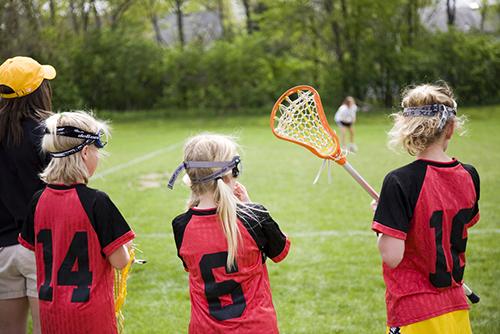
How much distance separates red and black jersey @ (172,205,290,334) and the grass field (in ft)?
2.14

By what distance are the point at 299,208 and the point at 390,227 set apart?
6.92 metres

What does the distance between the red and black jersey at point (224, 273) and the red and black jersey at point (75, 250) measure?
34 centimetres

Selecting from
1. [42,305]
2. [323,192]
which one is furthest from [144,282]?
[323,192]

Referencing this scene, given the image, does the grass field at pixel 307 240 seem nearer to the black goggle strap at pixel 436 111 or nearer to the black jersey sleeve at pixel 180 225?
the black jersey sleeve at pixel 180 225

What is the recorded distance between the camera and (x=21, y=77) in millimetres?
3111

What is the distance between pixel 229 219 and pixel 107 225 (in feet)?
1.91

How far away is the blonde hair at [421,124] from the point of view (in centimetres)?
265

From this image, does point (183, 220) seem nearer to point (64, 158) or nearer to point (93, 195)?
point (93, 195)

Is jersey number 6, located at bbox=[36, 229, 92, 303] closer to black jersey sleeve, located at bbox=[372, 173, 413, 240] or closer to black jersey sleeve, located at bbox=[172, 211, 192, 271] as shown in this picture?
black jersey sleeve, located at bbox=[172, 211, 192, 271]

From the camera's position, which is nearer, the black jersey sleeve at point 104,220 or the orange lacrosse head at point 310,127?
the black jersey sleeve at point 104,220

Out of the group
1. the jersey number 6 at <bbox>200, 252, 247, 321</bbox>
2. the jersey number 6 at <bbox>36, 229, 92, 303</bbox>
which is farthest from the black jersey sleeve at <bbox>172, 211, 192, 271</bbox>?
the jersey number 6 at <bbox>36, 229, 92, 303</bbox>

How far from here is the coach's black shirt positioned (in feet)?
10.0

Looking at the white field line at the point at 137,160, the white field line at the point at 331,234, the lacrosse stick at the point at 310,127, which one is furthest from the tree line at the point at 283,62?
the lacrosse stick at the point at 310,127

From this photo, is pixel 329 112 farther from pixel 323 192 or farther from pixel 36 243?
pixel 36 243
